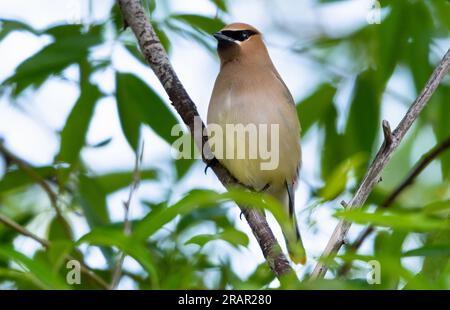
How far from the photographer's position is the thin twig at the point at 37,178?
3836 mm

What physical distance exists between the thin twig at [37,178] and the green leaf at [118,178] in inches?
13.7

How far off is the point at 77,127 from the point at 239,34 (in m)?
1.11

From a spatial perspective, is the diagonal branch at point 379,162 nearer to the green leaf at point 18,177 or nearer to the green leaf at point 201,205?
the green leaf at point 201,205

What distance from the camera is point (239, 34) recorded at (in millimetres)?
4344

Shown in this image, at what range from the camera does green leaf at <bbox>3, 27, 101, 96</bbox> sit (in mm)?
3455

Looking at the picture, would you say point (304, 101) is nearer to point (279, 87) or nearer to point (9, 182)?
point (279, 87)

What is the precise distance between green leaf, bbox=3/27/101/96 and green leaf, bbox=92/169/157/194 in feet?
2.67

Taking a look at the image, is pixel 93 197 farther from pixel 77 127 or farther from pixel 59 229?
pixel 77 127

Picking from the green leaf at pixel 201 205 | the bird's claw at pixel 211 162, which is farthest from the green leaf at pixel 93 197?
the green leaf at pixel 201 205

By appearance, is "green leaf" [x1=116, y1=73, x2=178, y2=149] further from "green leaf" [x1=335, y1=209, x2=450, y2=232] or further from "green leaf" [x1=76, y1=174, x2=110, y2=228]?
"green leaf" [x1=335, y1=209, x2=450, y2=232]

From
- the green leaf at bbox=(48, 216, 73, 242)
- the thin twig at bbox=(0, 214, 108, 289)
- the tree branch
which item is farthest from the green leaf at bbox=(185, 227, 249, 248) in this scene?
the green leaf at bbox=(48, 216, 73, 242)

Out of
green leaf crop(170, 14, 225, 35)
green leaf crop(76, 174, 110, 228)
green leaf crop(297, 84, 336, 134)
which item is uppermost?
green leaf crop(170, 14, 225, 35)

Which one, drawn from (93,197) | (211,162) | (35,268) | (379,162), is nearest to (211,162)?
(211,162)
